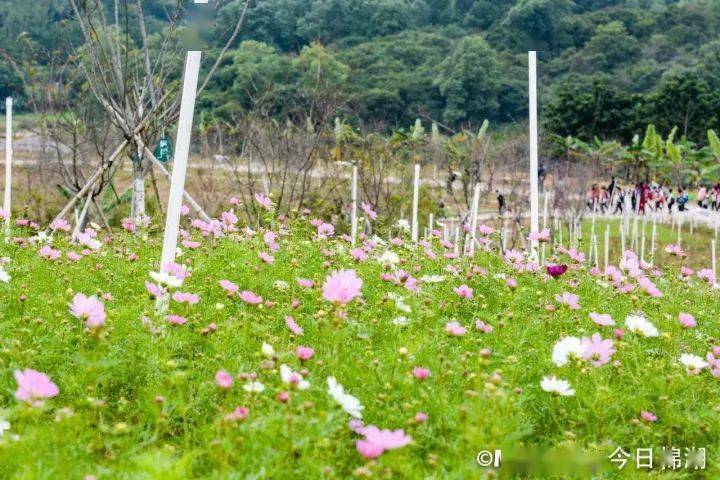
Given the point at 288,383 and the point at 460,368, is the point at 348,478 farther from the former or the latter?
the point at 460,368

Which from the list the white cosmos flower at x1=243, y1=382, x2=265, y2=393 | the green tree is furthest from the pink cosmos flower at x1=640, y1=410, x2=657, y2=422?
the green tree

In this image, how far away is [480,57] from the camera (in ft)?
142

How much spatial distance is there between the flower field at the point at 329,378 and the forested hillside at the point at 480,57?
2678cm

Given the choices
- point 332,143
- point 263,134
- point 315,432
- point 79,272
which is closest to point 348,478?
point 315,432

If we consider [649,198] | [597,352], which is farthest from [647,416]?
[649,198]

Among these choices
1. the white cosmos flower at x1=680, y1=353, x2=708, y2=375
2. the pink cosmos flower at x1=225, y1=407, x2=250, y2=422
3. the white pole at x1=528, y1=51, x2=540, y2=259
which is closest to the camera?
the pink cosmos flower at x1=225, y1=407, x2=250, y2=422

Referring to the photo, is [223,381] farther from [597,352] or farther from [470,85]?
[470,85]

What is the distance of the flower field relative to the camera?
1814mm

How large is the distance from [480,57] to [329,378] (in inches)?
1700

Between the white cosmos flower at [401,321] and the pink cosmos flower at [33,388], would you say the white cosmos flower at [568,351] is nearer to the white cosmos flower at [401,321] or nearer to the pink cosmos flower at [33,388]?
the white cosmos flower at [401,321]

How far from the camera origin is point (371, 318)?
9.83ft

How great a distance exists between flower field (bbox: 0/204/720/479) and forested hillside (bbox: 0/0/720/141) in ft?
87.9

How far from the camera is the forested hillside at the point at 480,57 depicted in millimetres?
31969

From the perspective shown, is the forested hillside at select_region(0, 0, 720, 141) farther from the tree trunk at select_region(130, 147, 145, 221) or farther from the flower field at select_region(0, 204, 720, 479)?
the flower field at select_region(0, 204, 720, 479)
